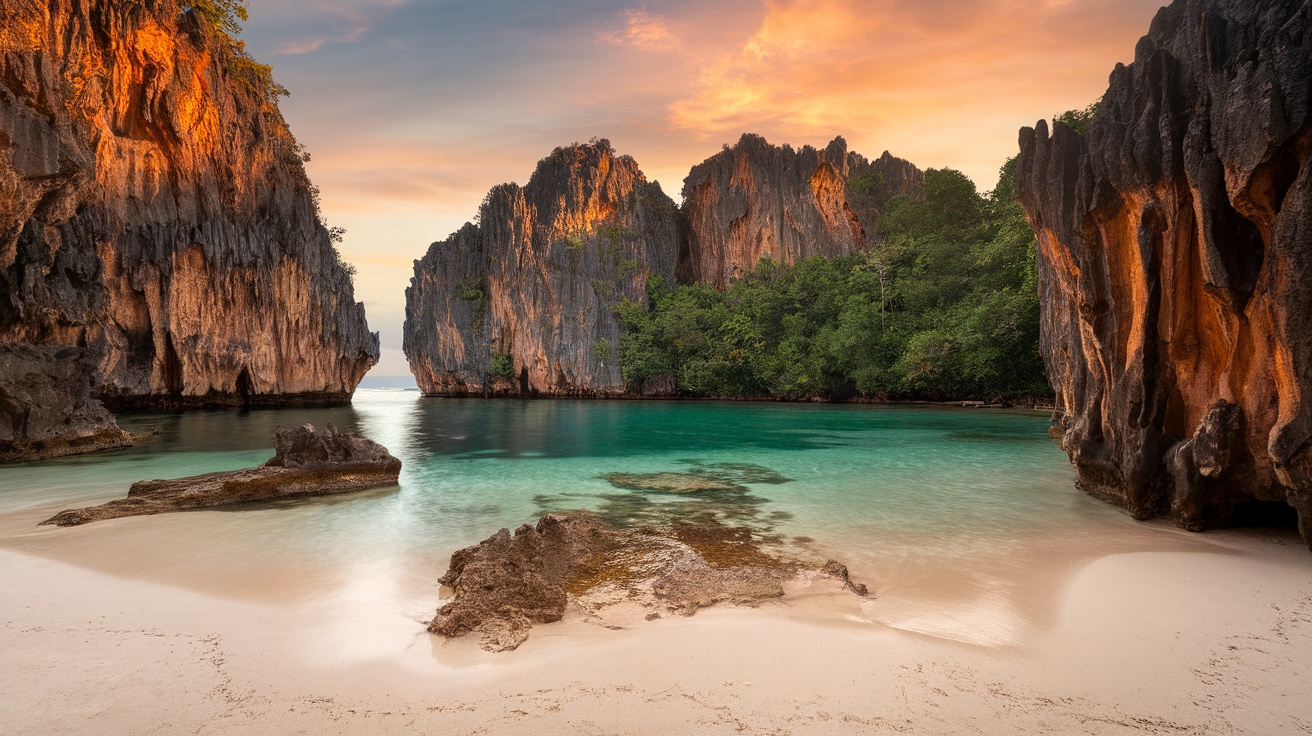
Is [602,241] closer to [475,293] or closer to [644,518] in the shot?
[475,293]

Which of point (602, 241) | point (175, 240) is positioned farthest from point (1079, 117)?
point (175, 240)

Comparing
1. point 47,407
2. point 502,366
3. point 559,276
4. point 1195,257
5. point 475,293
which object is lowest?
point 47,407

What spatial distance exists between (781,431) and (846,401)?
51.7 feet

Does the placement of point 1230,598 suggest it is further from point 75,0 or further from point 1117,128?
point 75,0

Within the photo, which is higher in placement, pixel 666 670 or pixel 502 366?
pixel 502 366

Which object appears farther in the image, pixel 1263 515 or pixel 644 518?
pixel 644 518

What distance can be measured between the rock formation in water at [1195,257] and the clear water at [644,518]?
0.82 meters

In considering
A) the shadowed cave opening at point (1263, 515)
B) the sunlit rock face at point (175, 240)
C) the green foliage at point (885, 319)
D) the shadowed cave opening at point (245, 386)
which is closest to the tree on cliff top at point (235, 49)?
the sunlit rock face at point (175, 240)

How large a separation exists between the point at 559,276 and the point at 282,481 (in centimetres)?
3564

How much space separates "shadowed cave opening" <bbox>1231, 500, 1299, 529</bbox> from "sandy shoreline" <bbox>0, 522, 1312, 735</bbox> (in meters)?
1.86

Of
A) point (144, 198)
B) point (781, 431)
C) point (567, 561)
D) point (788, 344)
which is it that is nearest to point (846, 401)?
point (788, 344)

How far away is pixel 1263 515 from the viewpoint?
207 inches

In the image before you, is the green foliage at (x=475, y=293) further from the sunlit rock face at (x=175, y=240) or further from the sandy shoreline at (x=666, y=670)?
the sandy shoreline at (x=666, y=670)

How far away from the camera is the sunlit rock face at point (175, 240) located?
40.9 ft
